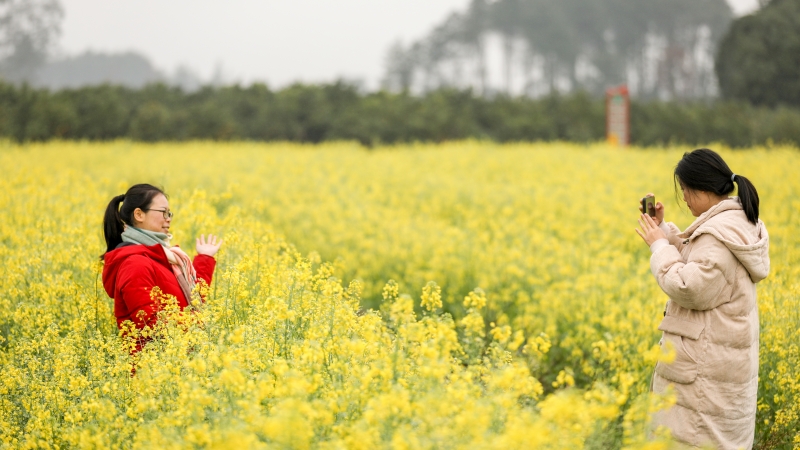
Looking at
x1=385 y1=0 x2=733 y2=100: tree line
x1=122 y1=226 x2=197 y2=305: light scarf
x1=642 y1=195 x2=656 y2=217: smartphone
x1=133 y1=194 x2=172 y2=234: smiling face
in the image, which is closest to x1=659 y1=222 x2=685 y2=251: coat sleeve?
x1=642 y1=195 x2=656 y2=217: smartphone

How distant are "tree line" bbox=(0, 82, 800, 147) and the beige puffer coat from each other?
726 inches

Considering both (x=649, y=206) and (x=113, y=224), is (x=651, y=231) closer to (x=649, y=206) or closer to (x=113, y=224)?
(x=649, y=206)

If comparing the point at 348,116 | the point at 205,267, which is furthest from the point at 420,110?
the point at 205,267

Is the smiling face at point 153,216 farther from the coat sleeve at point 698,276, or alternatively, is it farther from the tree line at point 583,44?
the tree line at point 583,44

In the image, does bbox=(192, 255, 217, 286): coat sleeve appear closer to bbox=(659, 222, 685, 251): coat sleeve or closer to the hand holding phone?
the hand holding phone

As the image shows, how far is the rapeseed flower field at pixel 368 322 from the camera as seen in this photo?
244 cm

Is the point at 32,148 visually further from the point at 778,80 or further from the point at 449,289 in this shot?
the point at 778,80

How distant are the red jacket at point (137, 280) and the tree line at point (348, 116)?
1775 centimetres

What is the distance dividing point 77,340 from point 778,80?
2389 centimetres

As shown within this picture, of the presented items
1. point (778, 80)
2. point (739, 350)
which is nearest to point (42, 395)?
point (739, 350)

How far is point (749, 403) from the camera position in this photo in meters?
3.10

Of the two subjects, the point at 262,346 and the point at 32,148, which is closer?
the point at 262,346

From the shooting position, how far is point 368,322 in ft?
10.8

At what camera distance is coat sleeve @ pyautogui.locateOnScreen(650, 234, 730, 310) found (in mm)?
2932
